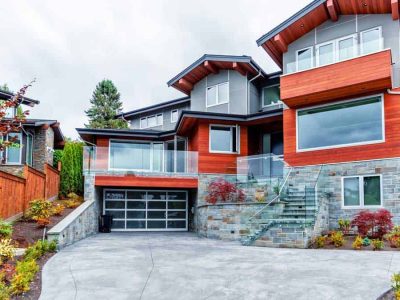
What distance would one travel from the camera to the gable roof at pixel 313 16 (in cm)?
1493

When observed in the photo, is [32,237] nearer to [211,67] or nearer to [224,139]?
[224,139]

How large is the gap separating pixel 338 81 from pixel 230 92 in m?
7.55

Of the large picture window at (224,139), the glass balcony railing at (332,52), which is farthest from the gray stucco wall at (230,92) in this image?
the glass balcony railing at (332,52)

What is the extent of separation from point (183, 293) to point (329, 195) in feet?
32.9

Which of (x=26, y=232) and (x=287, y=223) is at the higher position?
(x=287, y=223)

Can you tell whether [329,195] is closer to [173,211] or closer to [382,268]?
[382,268]

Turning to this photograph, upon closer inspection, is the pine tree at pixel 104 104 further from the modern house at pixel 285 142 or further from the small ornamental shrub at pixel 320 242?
the small ornamental shrub at pixel 320 242

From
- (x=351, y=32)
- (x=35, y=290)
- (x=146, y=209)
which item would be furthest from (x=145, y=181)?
(x=35, y=290)

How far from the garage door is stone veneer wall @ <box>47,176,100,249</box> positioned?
1385 mm

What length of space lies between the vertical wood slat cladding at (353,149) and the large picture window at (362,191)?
2.59ft

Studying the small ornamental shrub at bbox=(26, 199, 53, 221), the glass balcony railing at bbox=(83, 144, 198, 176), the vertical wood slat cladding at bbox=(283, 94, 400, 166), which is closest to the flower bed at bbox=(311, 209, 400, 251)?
the vertical wood slat cladding at bbox=(283, 94, 400, 166)

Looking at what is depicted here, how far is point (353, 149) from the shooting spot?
1504 centimetres

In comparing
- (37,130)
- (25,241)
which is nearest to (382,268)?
(25,241)

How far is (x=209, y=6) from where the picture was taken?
905 inches
